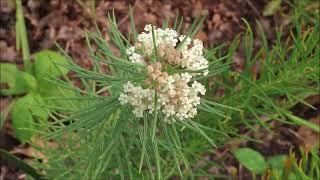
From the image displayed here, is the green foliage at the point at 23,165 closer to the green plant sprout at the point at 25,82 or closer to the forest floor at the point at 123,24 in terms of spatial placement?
the green plant sprout at the point at 25,82

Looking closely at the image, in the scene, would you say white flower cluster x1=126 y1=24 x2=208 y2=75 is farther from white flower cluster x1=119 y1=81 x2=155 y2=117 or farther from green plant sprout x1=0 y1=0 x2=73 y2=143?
green plant sprout x1=0 y1=0 x2=73 y2=143

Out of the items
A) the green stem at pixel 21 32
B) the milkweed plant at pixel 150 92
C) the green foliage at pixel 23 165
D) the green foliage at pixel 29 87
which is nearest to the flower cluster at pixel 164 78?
the milkweed plant at pixel 150 92

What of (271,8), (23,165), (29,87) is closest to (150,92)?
(23,165)

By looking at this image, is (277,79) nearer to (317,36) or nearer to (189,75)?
(317,36)

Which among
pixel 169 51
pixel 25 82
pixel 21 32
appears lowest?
pixel 25 82

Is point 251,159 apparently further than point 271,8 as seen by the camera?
No

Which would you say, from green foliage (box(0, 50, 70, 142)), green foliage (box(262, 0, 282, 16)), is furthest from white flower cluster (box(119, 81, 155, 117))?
green foliage (box(262, 0, 282, 16))

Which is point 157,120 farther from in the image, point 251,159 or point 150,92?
point 251,159
